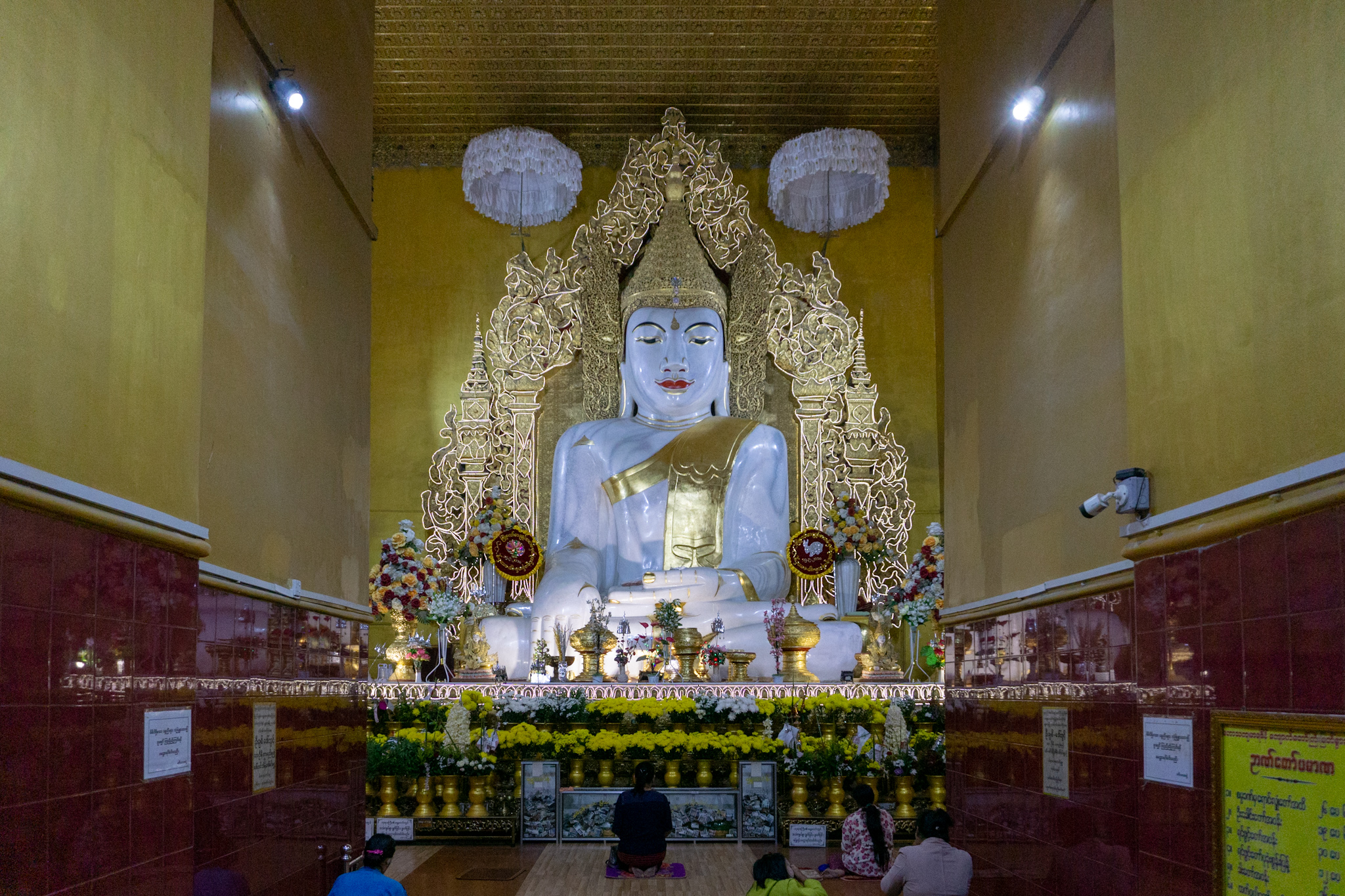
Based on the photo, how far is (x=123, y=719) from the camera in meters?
3.66

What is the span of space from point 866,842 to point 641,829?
1190 millimetres

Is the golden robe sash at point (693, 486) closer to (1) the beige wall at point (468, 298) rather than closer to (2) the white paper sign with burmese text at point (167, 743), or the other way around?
(1) the beige wall at point (468, 298)

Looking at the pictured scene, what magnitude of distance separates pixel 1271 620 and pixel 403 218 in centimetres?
1082

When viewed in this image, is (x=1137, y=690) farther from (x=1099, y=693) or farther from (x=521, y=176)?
(x=521, y=176)

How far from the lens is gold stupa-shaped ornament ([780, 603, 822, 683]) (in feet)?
32.9

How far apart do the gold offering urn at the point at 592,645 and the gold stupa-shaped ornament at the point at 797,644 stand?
1.30 meters

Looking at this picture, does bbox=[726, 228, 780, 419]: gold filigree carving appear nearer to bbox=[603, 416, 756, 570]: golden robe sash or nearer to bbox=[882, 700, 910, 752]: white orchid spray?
bbox=[603, 416, 756, 570]: golden robe sash

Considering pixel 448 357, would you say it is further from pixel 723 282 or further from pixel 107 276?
pixel 107 276

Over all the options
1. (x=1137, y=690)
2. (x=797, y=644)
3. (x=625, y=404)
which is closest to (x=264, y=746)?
(x=1137, y=690)

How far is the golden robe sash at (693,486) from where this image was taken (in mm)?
12125

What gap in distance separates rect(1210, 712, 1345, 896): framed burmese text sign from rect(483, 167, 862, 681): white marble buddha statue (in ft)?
25.8

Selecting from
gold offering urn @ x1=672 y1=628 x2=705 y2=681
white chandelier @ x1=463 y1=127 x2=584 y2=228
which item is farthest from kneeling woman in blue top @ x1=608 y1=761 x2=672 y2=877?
white chandelier @ x1=463 y1=127 x2=584 y2=228

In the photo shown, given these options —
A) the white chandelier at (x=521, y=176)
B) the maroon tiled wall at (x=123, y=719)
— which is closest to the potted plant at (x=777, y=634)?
the white chandelier at (x=521, y=176)

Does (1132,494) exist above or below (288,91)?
below
